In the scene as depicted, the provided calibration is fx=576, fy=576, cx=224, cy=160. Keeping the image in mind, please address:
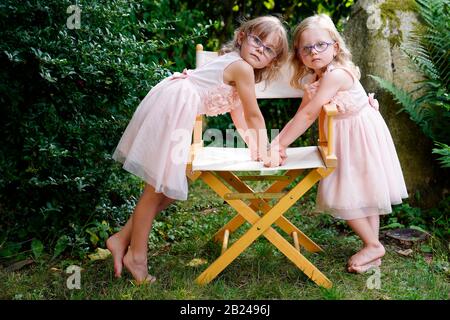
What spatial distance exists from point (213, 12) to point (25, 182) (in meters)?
2.82

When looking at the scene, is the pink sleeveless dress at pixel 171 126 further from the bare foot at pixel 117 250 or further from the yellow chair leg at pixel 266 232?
the bare foot at pixel 117 250

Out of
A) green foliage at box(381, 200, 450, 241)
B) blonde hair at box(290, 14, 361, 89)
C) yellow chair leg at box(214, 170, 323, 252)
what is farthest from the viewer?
green foliage at box(381, 200, 450, 241)

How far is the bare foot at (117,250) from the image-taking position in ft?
8.51

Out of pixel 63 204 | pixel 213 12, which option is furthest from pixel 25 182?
pixel 213 12

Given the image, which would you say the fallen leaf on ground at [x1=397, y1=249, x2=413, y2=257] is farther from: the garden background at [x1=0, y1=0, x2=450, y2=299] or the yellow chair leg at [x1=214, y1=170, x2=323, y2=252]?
the yellow chair leg at [x1=214, y1=170, x2=323, y2=252]

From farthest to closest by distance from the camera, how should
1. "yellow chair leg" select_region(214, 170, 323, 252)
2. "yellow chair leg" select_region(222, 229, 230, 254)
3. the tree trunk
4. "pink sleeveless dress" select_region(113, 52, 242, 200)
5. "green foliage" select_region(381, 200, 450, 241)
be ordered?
the tree trunk < "green foliage" select_region(381, 200, 450, 241) < "yellow chair leg" select_region(214, 170, 323, 252) < "yellow chair leg" select_region(222, 229, 230, 254) < "pink sleeveless dress" select_region(113, 52, 242, 200)

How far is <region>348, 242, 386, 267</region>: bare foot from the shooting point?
270 centimetres

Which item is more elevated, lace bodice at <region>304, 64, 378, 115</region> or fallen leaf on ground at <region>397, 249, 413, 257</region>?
lace bodice at <region>304, 64, 378, 115</region>

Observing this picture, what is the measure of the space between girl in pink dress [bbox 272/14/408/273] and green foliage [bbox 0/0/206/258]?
0.83 m

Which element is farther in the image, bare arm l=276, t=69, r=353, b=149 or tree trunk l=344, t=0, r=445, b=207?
tree trunk l=344, t=0, r=445, b=207

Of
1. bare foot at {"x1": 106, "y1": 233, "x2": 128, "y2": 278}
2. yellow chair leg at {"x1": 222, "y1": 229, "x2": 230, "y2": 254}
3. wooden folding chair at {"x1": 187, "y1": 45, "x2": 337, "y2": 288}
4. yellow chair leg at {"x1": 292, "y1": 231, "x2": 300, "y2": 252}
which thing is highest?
wooden folding chair at {"x1": 187, "y1": 45, "x2": 337, "y2": 288}

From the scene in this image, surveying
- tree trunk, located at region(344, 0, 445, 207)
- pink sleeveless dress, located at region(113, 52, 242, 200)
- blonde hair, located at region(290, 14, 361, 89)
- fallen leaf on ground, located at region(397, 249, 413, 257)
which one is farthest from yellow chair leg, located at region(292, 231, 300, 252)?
tree trunk, located at region(344, 0, 445, 207)
